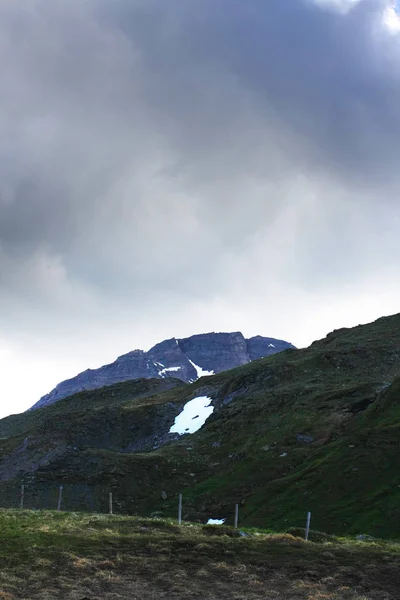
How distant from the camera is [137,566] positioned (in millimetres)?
29000

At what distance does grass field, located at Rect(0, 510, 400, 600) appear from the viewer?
24.6m

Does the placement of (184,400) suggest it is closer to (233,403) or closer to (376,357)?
(233,403)

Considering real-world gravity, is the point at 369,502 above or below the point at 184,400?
below

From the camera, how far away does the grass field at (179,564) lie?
24.6 meters

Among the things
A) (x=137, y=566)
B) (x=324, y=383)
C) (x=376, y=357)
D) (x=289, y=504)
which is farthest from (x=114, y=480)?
(x=376, y=357)

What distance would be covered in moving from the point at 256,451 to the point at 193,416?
43.6 m

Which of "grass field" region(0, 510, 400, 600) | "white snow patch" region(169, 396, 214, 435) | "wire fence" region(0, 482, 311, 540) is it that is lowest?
"wire fence" region(0, 482, 311, 540)

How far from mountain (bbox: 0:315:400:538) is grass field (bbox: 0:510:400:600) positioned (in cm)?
1887

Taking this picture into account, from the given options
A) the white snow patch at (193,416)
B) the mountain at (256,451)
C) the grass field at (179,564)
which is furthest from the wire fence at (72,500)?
the grass field at (179,564)

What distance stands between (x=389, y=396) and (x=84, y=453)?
53.8 meters

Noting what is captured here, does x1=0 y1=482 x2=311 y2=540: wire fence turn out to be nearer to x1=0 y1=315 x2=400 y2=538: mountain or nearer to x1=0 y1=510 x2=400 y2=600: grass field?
x1=0 y1=315 x2=400 y2=538: mountain

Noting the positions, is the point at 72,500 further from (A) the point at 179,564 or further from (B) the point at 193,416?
(A) the point at 179,564

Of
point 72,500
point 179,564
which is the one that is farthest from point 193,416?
point 179,564

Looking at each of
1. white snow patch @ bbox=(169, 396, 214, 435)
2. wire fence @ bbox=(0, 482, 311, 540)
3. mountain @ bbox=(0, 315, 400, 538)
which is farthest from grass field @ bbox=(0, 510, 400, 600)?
white snow patch @ bbox=(169, 396, 214, 435)
